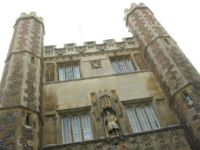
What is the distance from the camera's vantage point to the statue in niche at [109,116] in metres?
11.6

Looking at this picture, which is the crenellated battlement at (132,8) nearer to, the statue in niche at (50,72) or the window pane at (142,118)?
the statue in niche at (50,72)

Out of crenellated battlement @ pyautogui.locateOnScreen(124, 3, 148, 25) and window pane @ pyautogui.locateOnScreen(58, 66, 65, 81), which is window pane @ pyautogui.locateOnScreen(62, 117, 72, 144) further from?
crenellated battlement @ pyautogui.locateOnScreen(124, 3, 148, 25)

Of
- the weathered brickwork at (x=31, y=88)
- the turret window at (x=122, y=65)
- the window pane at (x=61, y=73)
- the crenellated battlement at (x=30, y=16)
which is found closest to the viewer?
the weathered brickwork at (x=31, y=88)

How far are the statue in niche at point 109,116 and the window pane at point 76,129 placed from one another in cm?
122

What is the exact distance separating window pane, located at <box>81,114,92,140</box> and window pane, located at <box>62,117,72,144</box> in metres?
0.62

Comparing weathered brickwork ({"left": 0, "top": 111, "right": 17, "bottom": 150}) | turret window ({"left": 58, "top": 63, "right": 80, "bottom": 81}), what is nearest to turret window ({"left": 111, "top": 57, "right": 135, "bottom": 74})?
turret window ({"left": 58, "top": 63, "right": 80, "bottom": 81})

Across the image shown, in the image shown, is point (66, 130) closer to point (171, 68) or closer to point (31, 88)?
point (31, 88)

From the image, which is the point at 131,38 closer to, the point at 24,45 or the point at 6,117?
the point at 24,45

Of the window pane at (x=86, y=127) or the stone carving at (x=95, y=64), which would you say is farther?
the stone carving at (x=95, y=64)

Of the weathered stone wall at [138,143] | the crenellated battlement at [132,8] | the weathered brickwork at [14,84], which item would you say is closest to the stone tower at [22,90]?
the weathered brickwork at [14,84]

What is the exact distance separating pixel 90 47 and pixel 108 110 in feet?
18.5

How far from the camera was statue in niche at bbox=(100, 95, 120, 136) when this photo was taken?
37.9ft

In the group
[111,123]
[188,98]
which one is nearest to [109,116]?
[111,123]

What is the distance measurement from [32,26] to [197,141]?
1097cm
